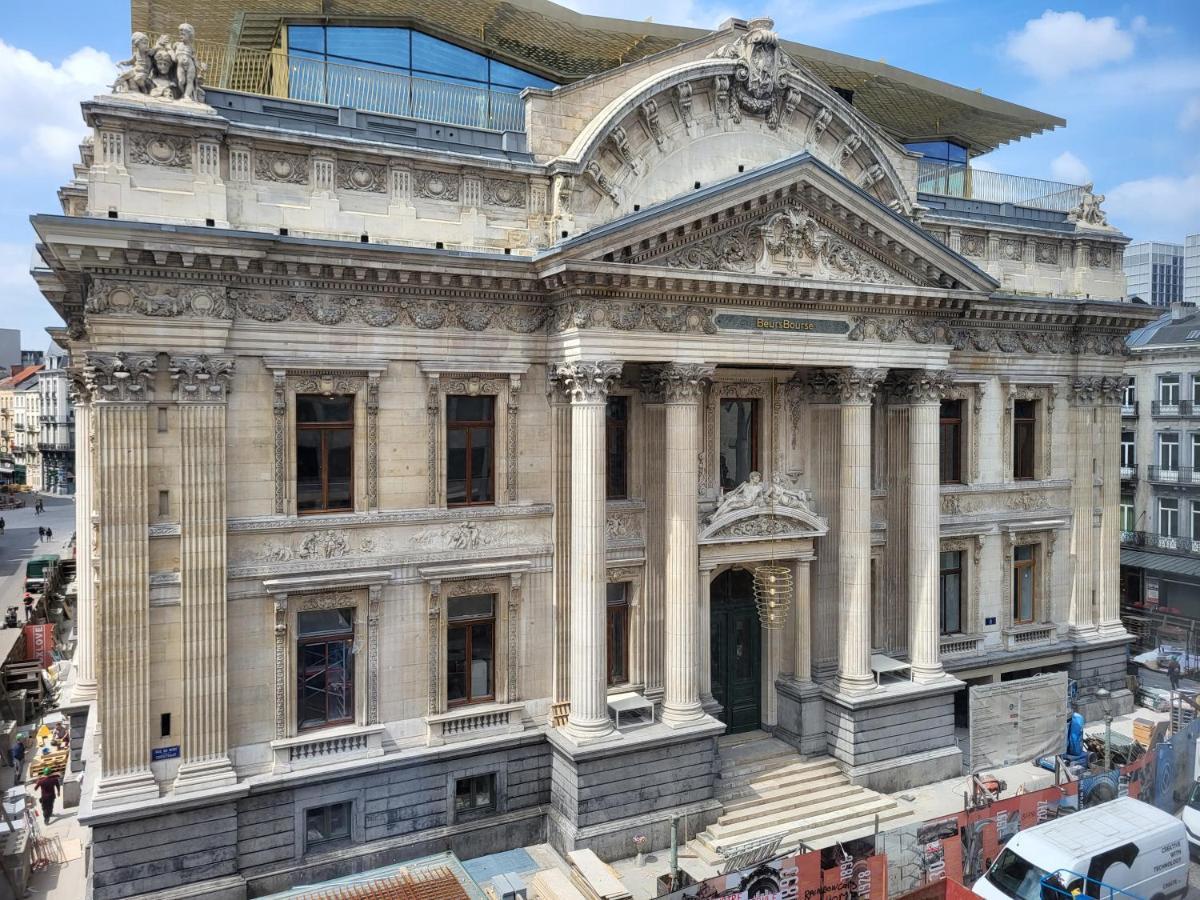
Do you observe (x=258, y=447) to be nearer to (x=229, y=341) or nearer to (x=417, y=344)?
(x=229, y=341)

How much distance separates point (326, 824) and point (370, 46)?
2198cm

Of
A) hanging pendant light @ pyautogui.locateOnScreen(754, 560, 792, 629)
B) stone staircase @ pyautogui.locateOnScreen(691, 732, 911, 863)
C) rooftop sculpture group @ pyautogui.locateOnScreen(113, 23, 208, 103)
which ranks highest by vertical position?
rooftop sculpture group @ pyautogui.locateOnScreen(113, 23, 208, 103)

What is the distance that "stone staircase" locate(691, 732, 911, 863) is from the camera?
20484 millimetres

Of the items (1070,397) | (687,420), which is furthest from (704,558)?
(1070,397)

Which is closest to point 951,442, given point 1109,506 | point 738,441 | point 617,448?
point 1109,506

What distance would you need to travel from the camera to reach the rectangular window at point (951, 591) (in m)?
27.4

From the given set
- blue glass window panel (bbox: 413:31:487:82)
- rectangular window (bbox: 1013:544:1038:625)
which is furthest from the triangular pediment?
blue glass window panel (bbox: 413:31:487:82)

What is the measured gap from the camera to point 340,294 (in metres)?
18.9

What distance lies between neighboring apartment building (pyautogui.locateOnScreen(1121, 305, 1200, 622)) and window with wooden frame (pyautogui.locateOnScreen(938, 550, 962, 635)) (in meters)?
22.1

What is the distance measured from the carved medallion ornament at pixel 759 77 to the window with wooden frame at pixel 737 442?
758 cm

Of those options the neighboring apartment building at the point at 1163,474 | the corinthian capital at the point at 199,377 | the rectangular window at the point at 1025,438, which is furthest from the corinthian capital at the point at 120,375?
the neighboring apartment building at the point at 1163,474

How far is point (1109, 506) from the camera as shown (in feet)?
96.5

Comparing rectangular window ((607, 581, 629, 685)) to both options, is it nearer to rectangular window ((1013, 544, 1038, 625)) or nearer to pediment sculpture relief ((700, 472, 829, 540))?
pediment sculpture relief ((700, 472, 829, 540))

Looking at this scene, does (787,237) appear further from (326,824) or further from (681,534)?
(326,824)
